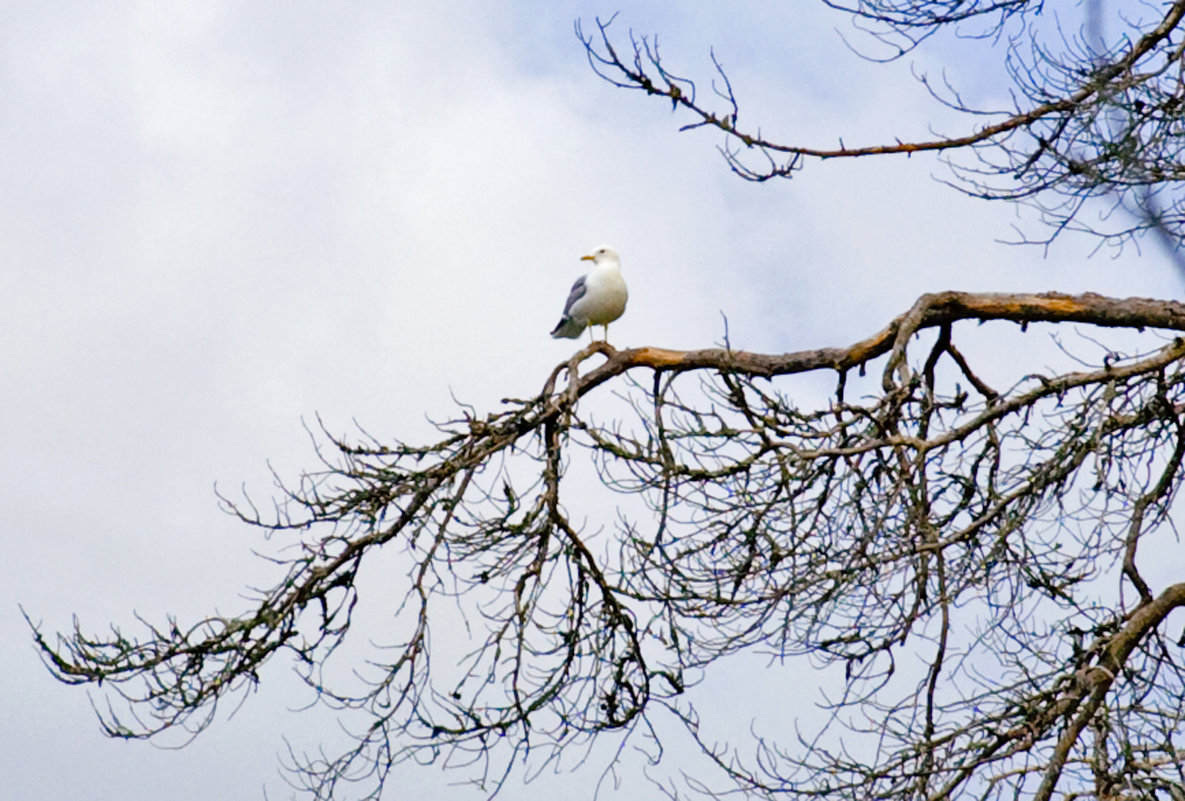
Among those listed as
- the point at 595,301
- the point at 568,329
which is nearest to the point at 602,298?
the point at 595,301

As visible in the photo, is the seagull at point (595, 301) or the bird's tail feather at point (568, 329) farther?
the bird's tail feather at point (568, 329)

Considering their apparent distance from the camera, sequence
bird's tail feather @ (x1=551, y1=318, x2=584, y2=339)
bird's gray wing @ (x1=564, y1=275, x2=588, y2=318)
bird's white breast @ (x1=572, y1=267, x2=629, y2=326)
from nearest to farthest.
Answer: bird's white breast @ (x1=572, y1=267, x2=629, y2=326)
bird's gray wing @ (x1=564, y1=275, x2=588, y2=318)
bird's tail feather @ (x1=551, y1=318, x2=584, y2=339)

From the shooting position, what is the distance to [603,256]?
1070 centimetres

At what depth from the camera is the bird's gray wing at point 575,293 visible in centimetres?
1017

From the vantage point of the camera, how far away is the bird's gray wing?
33.4 ft

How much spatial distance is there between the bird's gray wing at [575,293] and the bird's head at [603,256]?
0.25 metres

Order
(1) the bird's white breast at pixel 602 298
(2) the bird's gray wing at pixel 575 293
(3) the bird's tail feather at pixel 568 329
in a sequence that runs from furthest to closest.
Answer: (3) the bird's tail feather at pixel 568 329, (2) the bird's gray wing at pixel 575 293, (1) the bird's white breast at pixel 602 298

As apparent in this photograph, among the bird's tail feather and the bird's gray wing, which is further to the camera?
the bird's tail feather

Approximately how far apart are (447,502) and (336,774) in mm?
1472

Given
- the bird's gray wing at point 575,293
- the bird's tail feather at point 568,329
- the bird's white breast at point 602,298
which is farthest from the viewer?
the bird's tail feather at point 568,329

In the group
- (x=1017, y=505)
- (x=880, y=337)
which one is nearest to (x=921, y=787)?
(x=1017, y=505)

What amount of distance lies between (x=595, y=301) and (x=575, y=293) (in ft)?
1.03

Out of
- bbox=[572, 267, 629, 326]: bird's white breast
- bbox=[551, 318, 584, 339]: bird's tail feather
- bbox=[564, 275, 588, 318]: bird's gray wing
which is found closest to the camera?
bbox=[572, 267, 629, 326]: bird's white breast

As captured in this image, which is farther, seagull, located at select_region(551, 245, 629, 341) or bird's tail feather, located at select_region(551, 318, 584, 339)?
bird's tail feather, located at select_region(551, 318, 584, 339)
